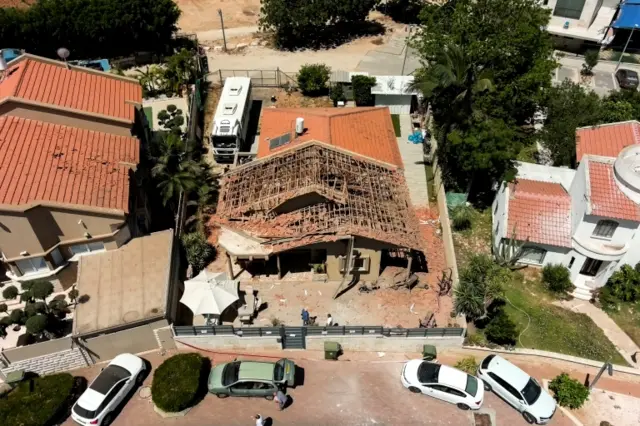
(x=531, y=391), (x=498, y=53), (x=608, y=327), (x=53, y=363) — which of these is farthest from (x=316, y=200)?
(x=498, y=53)

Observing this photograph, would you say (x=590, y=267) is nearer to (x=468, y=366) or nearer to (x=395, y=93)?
(x=468, y=366)

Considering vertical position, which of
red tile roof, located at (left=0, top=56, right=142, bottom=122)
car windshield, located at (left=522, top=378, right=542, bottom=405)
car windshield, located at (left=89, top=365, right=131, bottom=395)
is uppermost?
red tile roof, located at (left=0, top=56, right=142, bottom=122)

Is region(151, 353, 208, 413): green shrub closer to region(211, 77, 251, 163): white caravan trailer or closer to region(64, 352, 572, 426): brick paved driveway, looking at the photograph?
region(64, 352, 572, 426): brick paved driveway

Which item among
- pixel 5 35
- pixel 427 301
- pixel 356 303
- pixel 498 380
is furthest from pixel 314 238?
pixel 5 35

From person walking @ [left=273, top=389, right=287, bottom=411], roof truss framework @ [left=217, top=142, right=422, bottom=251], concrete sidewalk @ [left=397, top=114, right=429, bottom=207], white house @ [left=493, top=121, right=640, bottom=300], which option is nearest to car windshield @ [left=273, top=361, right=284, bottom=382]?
person walking @ [left=273, top=389, right=287, bottom=411]

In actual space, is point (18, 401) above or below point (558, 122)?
below

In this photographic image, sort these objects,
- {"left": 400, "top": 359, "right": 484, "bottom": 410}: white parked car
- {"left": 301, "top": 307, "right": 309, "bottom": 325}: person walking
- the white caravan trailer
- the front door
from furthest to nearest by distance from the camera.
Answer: the white caravan trailer < the front door < {"left": 301, "top": 307, "right": 309, "bottom": 325}: person walking < {"left": 400, "top": 359, "right": 484, "bottom": 410}: white parked car

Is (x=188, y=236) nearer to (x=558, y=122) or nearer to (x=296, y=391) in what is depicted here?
(x=296, y=391)
